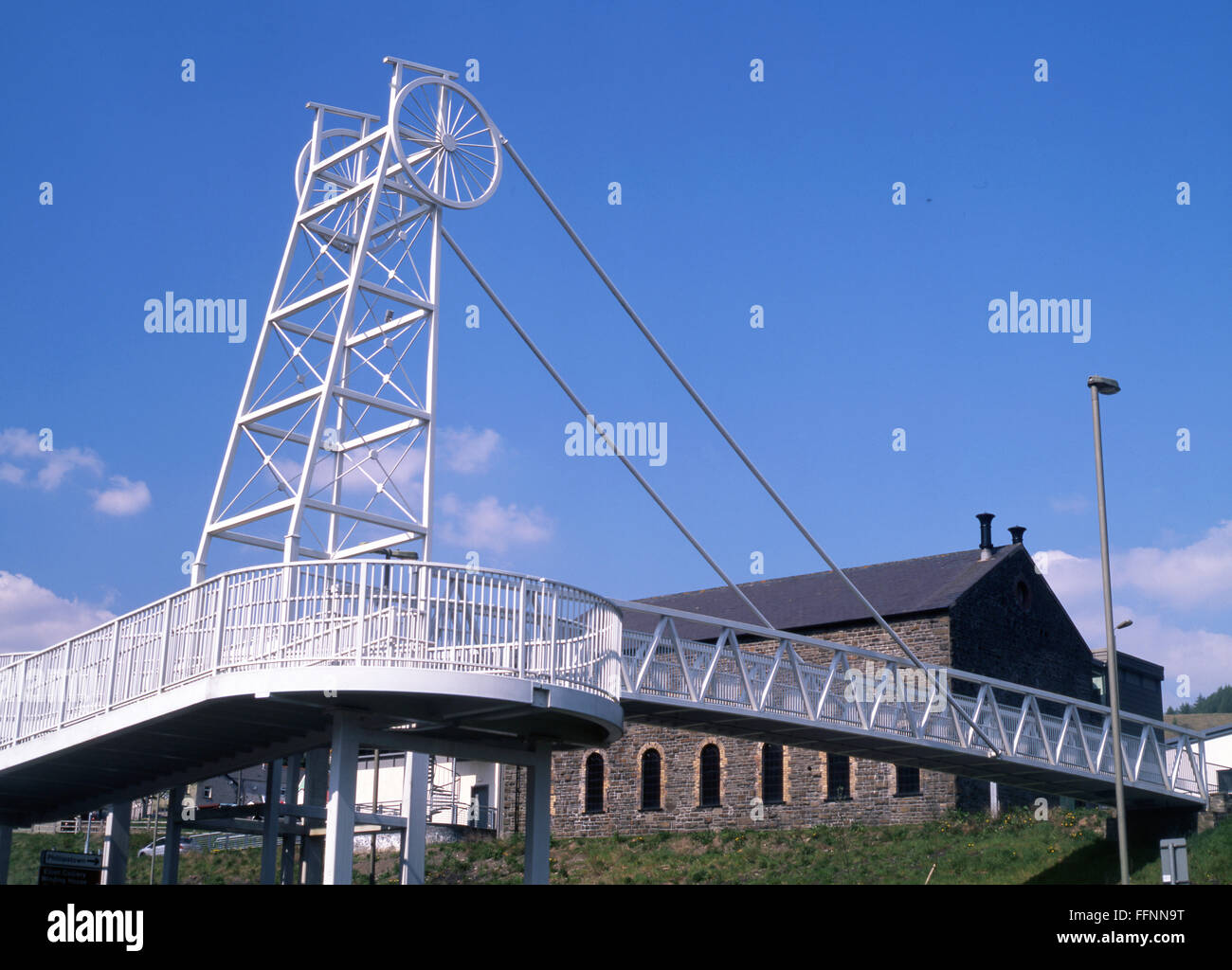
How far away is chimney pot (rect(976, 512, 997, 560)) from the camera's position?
45.5 meters

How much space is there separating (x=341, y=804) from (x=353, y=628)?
7.85 ft

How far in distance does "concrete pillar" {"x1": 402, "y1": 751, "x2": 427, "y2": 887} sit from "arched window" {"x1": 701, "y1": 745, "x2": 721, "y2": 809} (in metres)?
22.2

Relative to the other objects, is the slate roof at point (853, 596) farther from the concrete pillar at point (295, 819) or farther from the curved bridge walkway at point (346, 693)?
the concrete pillar at point (295, 819)

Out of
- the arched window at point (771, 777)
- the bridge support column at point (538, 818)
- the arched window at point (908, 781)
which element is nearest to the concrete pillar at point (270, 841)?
the bridge support column at point (538, 818)

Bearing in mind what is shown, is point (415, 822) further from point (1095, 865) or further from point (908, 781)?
point (908, 781)

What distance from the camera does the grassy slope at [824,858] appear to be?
33094 millimetres

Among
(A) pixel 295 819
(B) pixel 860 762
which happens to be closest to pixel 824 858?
(B) pixel 860 762

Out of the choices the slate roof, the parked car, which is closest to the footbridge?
the slate roof

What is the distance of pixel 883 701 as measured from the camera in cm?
2725
